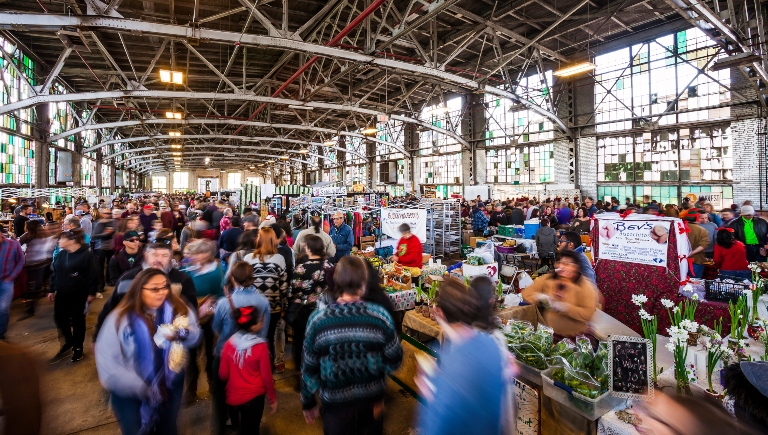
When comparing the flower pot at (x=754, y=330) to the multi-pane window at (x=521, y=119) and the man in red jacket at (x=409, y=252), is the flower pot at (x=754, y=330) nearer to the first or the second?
the man in red jacket at (x=409, y=252)

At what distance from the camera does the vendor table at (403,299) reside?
4.45 meters

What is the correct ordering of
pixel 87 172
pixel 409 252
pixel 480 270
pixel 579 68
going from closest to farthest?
pixel 480 270 → pixel 409 252 → pixel 579 68 → pixel 87 172

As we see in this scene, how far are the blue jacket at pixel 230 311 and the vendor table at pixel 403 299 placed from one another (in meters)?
1.94

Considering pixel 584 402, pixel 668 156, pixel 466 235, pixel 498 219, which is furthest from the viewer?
pixel 668 156

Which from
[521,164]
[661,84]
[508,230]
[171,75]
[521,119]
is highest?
[521,119]

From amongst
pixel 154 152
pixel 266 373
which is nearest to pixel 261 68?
pixel 266 373

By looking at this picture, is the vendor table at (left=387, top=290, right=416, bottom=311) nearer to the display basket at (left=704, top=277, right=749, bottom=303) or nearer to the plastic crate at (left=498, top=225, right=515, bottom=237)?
the display basket at (left=704, top=277, right=749, bottom=303)

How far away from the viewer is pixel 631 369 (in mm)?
2334

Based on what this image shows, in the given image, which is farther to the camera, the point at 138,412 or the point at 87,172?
the point at 87,172

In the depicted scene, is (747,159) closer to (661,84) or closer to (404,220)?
(661,84)

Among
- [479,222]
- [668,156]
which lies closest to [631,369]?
[479,222]

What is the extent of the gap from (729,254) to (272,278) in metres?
6.06

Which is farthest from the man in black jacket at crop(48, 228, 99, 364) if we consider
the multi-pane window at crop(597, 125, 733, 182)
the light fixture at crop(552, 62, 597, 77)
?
the multi-pane window at crop(597, 125, 733, 182)

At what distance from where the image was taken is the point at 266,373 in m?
2.48
